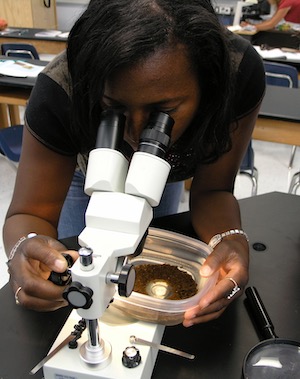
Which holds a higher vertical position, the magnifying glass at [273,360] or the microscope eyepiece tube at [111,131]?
the microscope eyepiece tube at [111,131]

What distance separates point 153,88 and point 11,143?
1670 millimetres

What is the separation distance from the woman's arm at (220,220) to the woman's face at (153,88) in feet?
0.97

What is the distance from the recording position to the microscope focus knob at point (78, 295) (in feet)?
1.61

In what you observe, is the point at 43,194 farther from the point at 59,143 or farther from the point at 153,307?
the point at 153,307

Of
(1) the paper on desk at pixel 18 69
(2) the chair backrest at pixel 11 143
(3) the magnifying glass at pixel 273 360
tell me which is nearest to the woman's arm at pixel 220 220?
(3) the magnifying glass at pixel 273 360

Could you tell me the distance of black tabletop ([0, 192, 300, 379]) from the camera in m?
0.67

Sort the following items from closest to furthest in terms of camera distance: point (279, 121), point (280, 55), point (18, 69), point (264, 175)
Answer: point (279, 121)
point (18, 69)
point (264, 175)
point (280, 55)

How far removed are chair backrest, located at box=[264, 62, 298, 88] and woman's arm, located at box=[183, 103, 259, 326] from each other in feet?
5.72

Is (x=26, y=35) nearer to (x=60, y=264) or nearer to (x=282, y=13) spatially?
(x=282, y=13)

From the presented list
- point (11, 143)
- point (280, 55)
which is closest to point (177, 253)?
point (11, 143)

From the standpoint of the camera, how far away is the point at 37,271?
717 mm

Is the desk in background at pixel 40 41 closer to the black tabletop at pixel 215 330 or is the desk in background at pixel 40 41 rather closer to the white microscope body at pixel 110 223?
the black tabletop at pixel 215 330

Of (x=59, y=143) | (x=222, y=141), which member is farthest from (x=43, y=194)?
(x=222, y=141)

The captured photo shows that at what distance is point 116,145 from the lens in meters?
0.59
